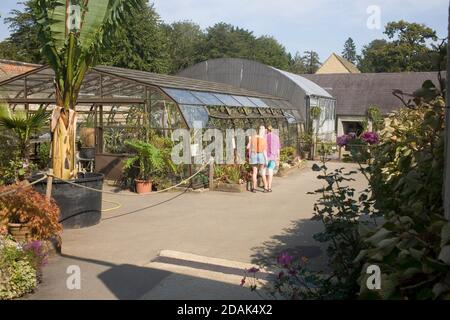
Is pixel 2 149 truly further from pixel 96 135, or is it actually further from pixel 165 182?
pixel 165 182

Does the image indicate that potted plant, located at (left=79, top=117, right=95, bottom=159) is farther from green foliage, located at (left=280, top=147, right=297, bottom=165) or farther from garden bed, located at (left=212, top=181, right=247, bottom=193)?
green foliage, located at (left=280, top=147, right=297, bottom=165)

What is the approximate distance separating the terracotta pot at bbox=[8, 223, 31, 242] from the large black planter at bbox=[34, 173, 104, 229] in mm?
1543

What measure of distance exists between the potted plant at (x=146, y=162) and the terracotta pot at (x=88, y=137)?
363cm

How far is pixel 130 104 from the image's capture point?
48.0 ft

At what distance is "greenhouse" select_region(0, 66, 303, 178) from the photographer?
1415 centimetres

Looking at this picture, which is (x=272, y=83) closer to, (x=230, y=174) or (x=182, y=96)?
(x=182, y=96)

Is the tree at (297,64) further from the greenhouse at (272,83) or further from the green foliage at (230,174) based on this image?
the green foliage at (230,174)

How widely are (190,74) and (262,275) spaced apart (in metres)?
26.5

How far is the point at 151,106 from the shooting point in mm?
14289

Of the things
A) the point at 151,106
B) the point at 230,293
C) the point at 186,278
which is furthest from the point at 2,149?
the point at 230,293

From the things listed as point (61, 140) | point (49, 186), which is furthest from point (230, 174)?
point (49, 186)

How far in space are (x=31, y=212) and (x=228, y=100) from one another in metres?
11.7

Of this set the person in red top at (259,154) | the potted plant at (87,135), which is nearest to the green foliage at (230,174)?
the person in red top at (259,154)

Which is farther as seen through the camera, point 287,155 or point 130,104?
point 287,155
